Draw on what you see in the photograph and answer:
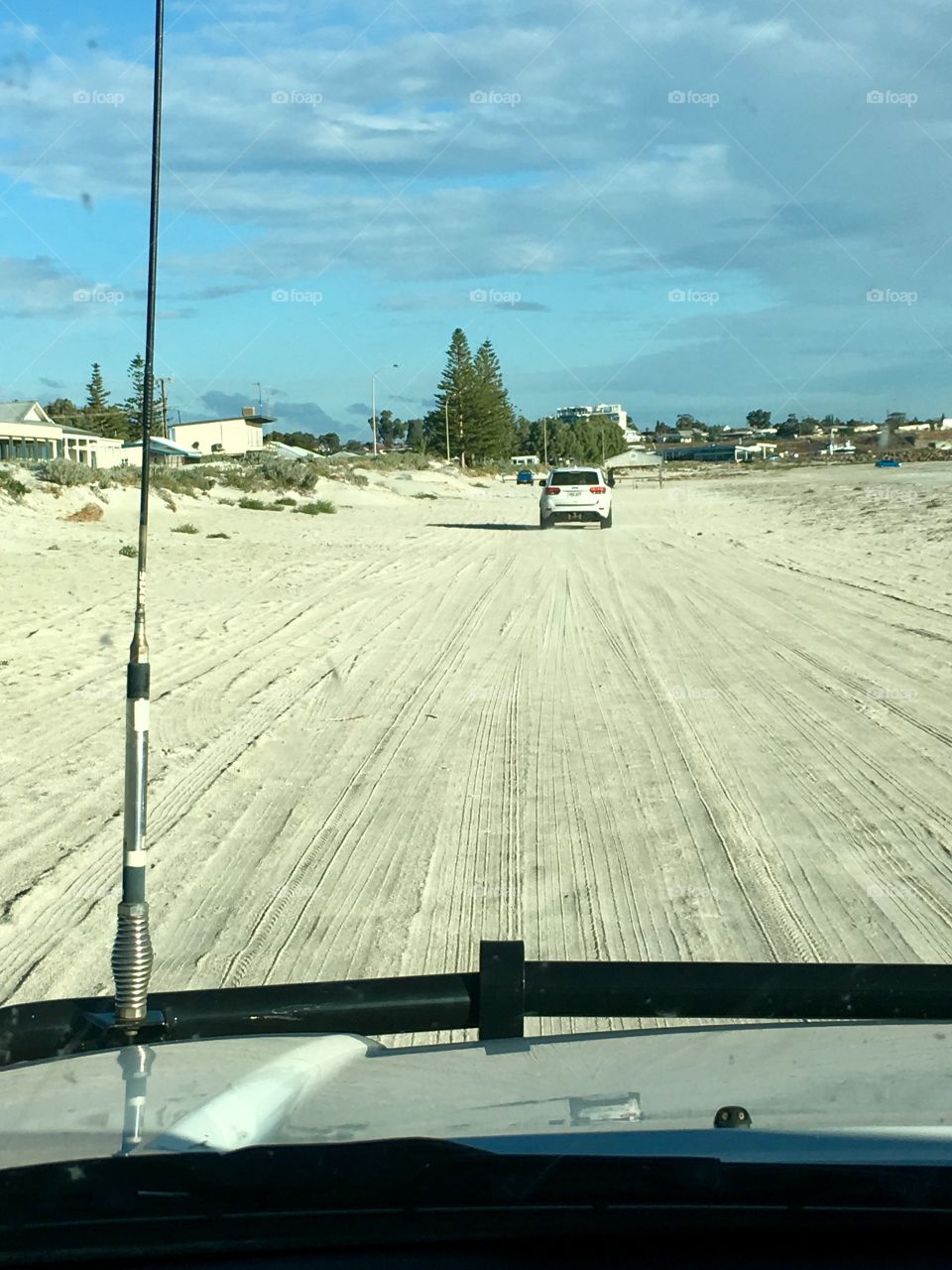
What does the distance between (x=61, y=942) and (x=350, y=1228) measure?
3.77 metres

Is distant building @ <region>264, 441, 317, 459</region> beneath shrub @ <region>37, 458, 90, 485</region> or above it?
above

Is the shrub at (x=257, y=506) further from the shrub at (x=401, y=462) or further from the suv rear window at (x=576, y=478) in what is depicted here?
the shrub at (x=401, y=462)

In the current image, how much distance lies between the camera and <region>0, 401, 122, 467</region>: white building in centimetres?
7962

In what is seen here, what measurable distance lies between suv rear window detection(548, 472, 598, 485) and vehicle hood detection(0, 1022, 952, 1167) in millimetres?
32019

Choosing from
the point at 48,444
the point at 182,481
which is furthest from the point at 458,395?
the point at 182,481

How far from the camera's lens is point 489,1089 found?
2.58 meters

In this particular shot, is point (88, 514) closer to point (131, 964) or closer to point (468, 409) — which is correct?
point (131, 964)

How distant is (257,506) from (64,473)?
8.78m

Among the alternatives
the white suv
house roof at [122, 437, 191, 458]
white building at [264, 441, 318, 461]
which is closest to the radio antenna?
house roof at [122, 437, 191, 458]

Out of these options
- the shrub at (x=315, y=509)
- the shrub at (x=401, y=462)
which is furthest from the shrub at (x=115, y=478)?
the shrub at (x=401, y=462)

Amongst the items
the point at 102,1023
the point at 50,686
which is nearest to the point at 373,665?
the point at 50,686

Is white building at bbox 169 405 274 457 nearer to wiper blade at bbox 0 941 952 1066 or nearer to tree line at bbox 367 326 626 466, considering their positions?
tree line at bbox 367 326 626 466

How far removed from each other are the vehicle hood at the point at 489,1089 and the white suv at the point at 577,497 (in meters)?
31.7

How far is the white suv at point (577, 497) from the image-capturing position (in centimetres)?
3444
